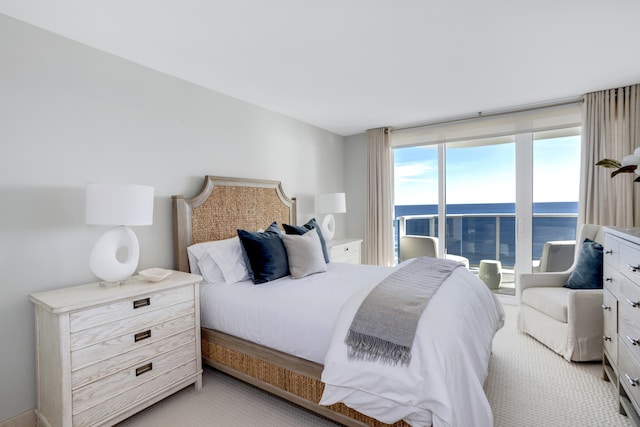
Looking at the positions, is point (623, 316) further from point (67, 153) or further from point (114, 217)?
point (67, 153)

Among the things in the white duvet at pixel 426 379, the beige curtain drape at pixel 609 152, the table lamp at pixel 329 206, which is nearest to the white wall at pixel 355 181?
the table lamp at pixel 329 206

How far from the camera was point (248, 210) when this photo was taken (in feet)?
10.9

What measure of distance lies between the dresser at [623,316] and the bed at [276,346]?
66 cm

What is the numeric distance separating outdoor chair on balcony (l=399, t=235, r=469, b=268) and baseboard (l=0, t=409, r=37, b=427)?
14.5ft

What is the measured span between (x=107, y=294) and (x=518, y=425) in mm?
2539

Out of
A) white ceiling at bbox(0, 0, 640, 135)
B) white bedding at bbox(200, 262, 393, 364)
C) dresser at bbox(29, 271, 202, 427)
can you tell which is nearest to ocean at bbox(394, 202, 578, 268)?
white ceiling at bbox(0, 0, 640, 135)

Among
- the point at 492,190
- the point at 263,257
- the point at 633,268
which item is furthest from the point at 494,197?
the point at 263,257

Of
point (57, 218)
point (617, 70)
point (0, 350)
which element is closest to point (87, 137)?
point (57, 218)

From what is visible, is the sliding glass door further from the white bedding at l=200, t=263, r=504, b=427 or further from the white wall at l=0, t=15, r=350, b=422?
the white wall at l=0, t=15, r=350, b=422

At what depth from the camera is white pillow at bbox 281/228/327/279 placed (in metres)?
2.58

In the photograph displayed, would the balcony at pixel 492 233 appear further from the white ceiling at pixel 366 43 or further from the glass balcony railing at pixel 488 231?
the white ceiling at pixel 366 43

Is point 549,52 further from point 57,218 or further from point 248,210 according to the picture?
point 57,218

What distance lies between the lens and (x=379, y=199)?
477 cm

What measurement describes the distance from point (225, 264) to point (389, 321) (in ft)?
4.92
